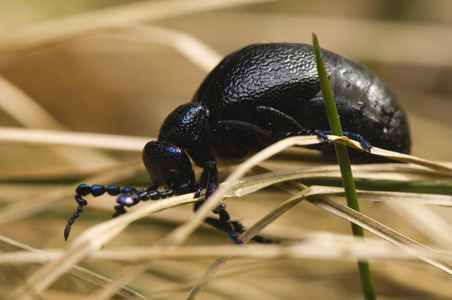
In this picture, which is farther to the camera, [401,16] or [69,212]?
[401,16]

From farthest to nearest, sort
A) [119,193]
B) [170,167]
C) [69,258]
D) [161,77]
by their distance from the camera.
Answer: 1. [161,77]
2. [170,167]
3. [119,193]
4. [69,258]

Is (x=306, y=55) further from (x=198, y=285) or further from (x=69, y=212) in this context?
(x=69, y=212)

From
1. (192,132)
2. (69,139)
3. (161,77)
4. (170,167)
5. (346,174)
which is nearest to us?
(346,174)

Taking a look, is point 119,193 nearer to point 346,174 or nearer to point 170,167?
point 170,167

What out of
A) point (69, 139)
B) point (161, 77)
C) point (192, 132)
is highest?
point (192, 132)

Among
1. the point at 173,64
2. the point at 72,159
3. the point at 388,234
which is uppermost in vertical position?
the point at 388,234

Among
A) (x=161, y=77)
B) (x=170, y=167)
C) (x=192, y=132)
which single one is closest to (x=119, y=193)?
(x=170, y=167)

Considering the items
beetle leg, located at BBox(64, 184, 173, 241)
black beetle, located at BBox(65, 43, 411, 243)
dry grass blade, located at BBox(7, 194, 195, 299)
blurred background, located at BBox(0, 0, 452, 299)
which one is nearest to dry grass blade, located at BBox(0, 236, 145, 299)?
dry grass blade, located at BBox(7, 194, 195, 299)

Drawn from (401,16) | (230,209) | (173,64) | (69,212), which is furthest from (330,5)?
(69,212)

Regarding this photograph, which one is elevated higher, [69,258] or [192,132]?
[192,132]
